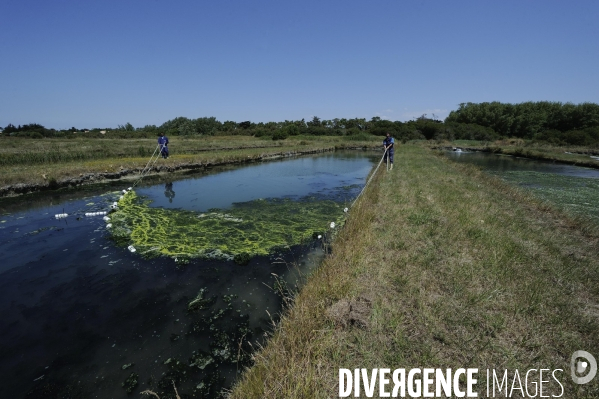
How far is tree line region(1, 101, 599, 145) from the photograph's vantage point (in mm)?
50781

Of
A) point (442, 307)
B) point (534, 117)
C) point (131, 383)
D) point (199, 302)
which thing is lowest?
point (131, 383)

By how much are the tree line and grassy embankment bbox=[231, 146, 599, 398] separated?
54.4 m

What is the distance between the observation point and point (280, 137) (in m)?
61.5

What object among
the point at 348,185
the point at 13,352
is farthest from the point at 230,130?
the point at 13,352

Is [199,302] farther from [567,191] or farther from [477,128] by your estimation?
[477,128]

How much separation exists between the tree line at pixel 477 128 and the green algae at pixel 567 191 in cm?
3677

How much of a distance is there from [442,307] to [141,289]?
5620 mm

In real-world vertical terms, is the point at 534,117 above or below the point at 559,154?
above

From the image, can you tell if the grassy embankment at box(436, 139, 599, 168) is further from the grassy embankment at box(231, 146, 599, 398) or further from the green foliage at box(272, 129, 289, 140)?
the green foliage at box(272, 129, 289, 140)

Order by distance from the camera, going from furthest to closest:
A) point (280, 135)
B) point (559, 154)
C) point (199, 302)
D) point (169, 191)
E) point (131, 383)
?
point (280, 135)
point (559, 154)
point (169, 191)
point (199, 302)
point (131, 383)

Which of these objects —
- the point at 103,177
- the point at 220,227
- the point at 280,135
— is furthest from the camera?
the point at 280,135

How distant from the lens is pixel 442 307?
362cm

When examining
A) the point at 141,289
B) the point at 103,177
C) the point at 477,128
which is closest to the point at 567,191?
the point at 141,289

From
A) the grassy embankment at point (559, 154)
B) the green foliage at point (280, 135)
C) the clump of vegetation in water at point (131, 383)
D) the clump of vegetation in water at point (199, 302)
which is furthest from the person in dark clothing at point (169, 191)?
the green foliage at point (280, 135)
